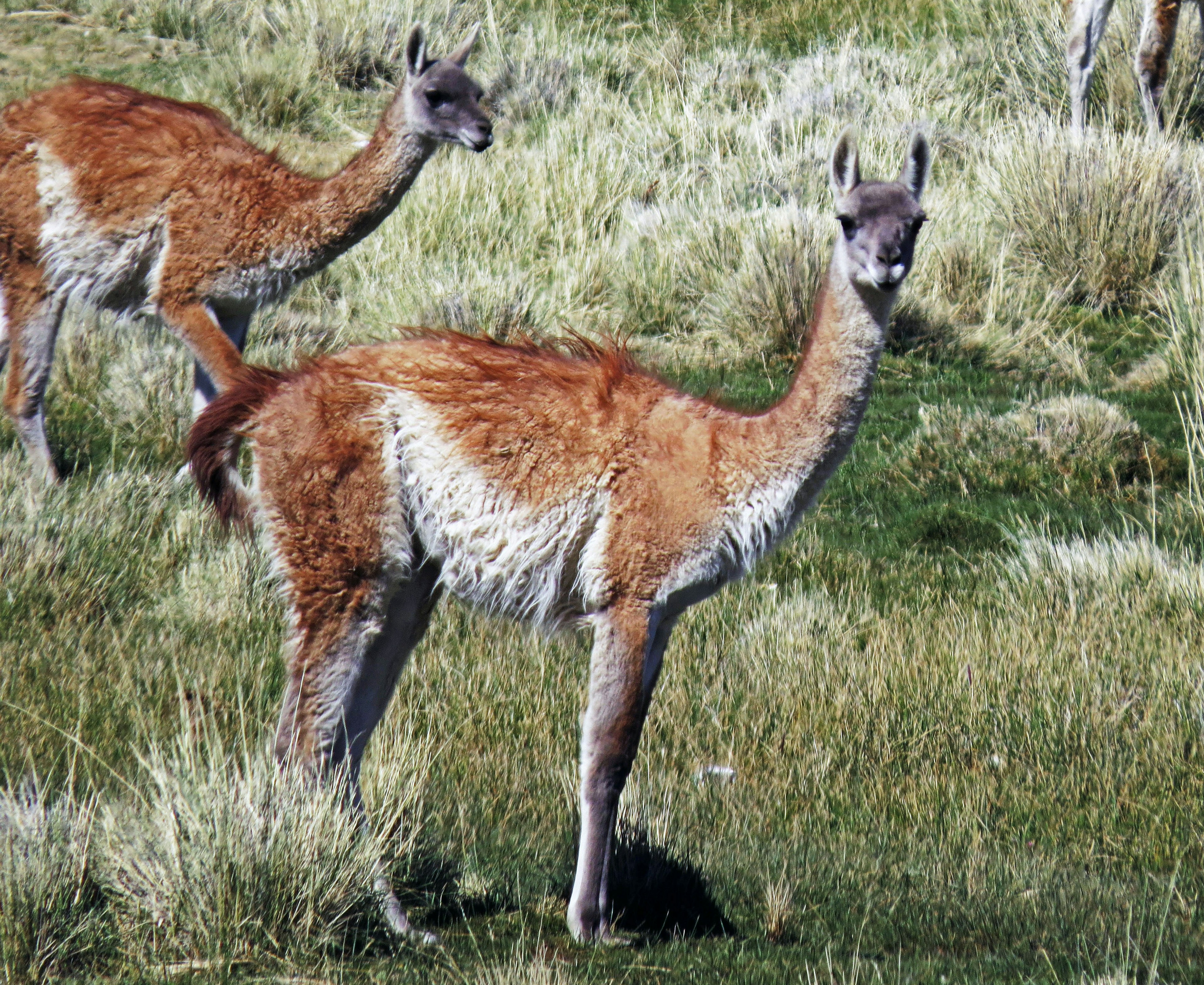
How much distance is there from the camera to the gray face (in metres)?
4.02

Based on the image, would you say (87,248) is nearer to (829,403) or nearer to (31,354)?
(31,354)

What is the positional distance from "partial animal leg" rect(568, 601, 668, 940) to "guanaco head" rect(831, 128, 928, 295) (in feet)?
3.82

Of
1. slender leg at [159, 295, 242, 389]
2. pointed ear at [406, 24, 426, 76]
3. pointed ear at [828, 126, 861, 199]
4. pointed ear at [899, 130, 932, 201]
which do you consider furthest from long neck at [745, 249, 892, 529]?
pointed ear at [406, 24, 426, 76]

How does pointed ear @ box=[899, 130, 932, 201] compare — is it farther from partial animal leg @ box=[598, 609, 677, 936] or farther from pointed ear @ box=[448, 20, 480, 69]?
pointed ear @ box=[448, 20, 480, 69]

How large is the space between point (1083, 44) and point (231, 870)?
40.9 feet

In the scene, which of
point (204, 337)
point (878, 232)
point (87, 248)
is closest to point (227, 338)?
point (204, 337)

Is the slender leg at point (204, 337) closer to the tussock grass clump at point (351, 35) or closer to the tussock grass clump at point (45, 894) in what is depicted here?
the tussock grass clump at point (45, 894)

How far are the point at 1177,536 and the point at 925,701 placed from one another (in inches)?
94.9

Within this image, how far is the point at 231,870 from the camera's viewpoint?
3.65 meters

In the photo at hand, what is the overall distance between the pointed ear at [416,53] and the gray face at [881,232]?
437cm

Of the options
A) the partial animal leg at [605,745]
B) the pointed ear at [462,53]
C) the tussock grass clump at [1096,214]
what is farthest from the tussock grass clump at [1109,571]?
the tussock grass clump at [1096,214]

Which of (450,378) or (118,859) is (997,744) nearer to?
(450,378)

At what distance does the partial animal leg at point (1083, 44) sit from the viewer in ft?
44.0

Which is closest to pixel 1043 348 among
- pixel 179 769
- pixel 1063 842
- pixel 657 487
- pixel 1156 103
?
pixel 1156 103
